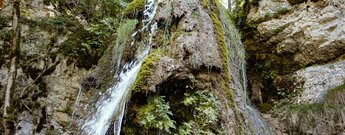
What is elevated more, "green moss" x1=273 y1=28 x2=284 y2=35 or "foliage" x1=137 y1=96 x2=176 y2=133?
"green moss" x1=273 y1=28 x2=284 y2=35

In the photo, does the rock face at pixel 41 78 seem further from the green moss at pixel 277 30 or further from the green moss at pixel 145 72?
the green moss at pixel 277 30

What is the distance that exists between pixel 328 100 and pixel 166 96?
135 inches

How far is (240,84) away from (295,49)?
2.48 m

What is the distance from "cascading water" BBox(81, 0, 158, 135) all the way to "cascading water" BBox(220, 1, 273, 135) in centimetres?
167

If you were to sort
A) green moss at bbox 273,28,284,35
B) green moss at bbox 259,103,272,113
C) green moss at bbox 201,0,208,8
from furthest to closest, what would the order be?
green moss at bbox 273,28,284,35 → green moss at bbox 259,103,272,113 → green moss at bbox 201,0,208,8

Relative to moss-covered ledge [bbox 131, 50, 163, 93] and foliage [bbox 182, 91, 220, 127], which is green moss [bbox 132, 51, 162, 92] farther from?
foliage [bbox 182, 91, 220, 127]

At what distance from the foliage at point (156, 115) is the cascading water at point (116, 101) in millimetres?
307

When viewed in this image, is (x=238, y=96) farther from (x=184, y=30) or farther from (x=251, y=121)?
(x=184, y=30)

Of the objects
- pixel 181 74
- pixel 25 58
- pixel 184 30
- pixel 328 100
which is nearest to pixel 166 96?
pixel 181 74

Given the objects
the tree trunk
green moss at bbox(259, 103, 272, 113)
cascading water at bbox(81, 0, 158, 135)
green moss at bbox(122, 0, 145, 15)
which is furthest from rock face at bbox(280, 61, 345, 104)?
the tree trunk

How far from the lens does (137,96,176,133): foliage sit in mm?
4262

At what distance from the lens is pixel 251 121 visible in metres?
5.90

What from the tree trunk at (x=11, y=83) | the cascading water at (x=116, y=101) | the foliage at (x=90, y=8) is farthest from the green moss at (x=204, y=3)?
the tree trunk at (x=11, y=83)

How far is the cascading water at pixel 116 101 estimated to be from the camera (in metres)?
4.53
